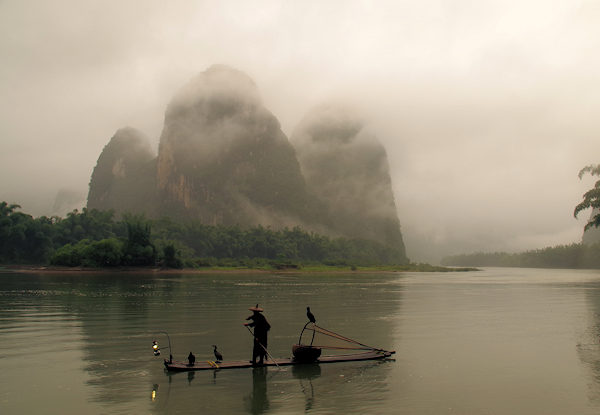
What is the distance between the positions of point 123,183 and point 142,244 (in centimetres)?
12065

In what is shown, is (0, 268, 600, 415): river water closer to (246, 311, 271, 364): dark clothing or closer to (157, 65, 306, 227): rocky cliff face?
(246, 311, 271, 364): dark clothing

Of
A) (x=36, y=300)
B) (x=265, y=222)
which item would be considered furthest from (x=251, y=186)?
(x=36, y=300)

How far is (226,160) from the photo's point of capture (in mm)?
175625

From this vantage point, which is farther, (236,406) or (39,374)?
(39,374)

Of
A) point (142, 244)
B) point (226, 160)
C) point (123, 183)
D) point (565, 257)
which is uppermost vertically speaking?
point (226, 160)

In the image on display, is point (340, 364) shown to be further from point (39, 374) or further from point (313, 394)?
point (39, 374)

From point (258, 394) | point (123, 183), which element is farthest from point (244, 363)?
point (123, 183)

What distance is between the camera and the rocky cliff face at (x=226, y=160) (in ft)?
546

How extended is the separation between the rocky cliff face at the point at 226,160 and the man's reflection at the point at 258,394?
151 metres

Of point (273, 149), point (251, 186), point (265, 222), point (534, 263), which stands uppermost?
point (273, 149)

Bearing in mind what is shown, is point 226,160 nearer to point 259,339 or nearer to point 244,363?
point 259,339

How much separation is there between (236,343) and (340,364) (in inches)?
165

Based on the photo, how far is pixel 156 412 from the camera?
826 cm

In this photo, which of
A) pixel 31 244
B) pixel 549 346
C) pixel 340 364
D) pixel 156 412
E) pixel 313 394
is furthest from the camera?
pixel 31 244
